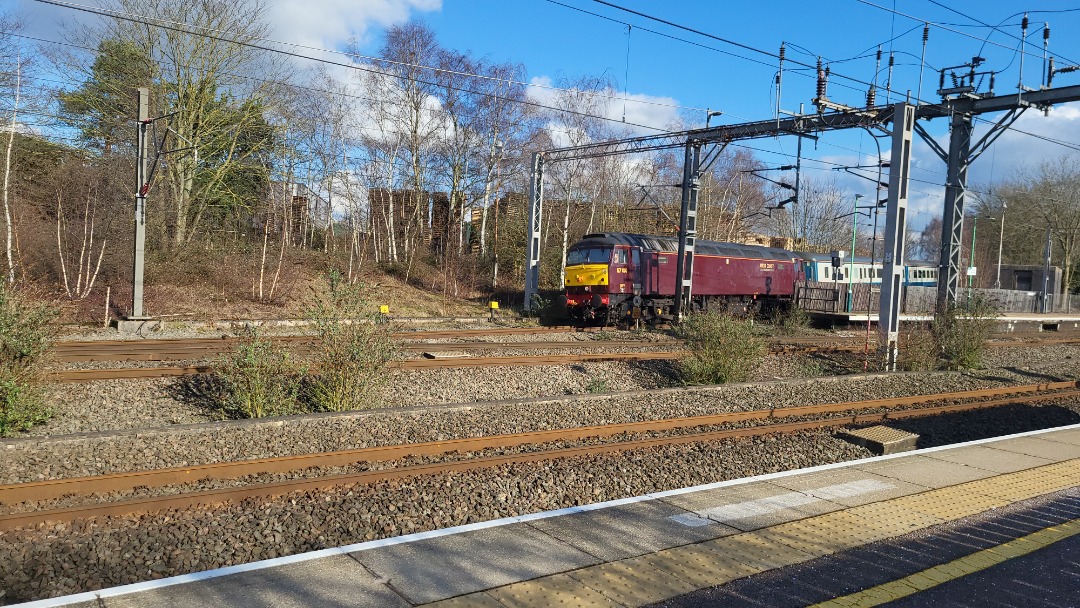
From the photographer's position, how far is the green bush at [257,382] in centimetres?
877

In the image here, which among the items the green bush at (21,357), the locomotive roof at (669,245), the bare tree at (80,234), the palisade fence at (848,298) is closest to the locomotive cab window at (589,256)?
the locomotive roof at (669,245)

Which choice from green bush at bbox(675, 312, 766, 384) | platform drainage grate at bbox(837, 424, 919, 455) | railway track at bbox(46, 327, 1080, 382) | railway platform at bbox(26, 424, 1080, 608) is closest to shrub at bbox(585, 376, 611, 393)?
railway track at bbox(46, 327, 1080, 382)

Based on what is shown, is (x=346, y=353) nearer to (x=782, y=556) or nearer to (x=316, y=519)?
(x=316, y=519)

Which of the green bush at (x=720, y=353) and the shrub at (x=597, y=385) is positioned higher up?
the green bush at (x=720, y=353)

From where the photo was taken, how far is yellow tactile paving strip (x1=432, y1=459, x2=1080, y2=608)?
14.3 feet

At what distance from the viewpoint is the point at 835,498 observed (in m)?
6.51

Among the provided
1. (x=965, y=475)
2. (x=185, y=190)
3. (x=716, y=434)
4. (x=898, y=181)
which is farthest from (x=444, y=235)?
(x=965, y=475)

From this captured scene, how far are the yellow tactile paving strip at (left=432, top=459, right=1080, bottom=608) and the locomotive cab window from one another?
15448mm

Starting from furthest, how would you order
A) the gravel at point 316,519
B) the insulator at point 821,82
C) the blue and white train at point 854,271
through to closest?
1. the blue and white train at point 854,271
2. the insulator at point 821,82
3. the gravel at point 316,519

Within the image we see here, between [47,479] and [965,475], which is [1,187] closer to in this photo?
[47,479]

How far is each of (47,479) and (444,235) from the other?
2801 centimetres

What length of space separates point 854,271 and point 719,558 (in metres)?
34.3

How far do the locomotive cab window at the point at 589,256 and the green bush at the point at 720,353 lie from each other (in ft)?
28.4

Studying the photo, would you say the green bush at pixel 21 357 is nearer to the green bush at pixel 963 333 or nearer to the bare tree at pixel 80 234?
the bare tree at pixel 80 234
